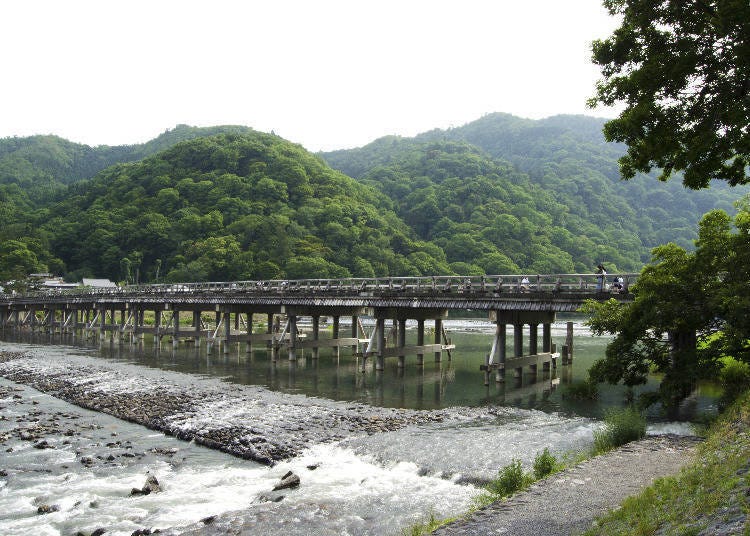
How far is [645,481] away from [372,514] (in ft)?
15.8

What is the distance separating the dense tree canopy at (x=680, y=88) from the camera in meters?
10.5

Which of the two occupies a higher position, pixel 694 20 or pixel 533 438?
pixel 694 20

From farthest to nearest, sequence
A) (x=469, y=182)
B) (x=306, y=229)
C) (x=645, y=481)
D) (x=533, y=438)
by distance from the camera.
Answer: (x=469, y=182)
(x=306, y=229)
(x=533, y=438)
(x=645, y=481)

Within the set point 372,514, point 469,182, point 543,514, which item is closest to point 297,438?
point 372,514

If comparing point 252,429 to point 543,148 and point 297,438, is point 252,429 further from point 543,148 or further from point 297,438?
point 543,148

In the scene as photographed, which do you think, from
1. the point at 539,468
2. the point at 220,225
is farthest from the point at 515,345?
the point at 220,225

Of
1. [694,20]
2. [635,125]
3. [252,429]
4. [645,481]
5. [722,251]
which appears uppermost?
[694,20]

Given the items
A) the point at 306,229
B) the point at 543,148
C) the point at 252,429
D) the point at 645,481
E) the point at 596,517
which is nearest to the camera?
the point at 596,517

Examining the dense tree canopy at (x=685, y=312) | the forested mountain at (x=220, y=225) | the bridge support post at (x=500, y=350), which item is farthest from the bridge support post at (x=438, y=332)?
the forested mountain at (x=220, y=225)

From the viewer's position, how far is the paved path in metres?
8.12

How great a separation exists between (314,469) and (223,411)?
7799 millimetres

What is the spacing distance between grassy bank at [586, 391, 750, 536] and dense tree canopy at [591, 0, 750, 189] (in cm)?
514

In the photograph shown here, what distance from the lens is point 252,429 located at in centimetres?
1792

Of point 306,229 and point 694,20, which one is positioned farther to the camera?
point 306,229
